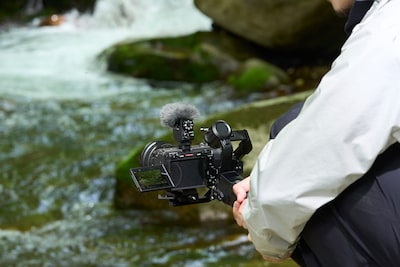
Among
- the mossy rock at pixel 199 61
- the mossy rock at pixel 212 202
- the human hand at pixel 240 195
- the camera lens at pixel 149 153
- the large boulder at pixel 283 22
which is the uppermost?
the human hand at pixel 240 195

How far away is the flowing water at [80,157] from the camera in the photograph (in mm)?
5000

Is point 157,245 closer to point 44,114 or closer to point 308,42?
point 44,114

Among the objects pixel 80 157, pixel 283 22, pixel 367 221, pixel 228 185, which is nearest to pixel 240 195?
pixel 228 185

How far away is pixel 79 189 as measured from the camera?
622 centimetres

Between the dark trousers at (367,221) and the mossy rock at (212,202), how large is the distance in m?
3.48

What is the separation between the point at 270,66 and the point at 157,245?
558cm

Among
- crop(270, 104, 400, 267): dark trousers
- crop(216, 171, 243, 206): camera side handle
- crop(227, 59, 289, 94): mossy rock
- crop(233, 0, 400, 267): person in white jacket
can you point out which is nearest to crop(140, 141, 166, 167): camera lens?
crop(216, 171, 243, 206): camera side handle

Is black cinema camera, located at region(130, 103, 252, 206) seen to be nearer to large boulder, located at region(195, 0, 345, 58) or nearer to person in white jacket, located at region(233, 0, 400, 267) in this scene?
person in white jacket, located at region(233, 0, 400, 267)

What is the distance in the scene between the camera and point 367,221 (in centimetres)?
166

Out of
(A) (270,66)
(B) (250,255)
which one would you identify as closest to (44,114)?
(A) (270,66)

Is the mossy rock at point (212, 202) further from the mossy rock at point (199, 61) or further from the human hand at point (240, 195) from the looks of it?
the mossy rock at point (199, 61)

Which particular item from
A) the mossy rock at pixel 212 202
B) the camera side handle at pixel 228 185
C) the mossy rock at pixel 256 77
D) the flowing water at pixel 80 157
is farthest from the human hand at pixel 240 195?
the mossy rock at pixel 256 77

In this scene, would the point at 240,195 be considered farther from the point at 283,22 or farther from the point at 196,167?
the point at 283,22

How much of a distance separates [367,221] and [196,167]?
523mm
